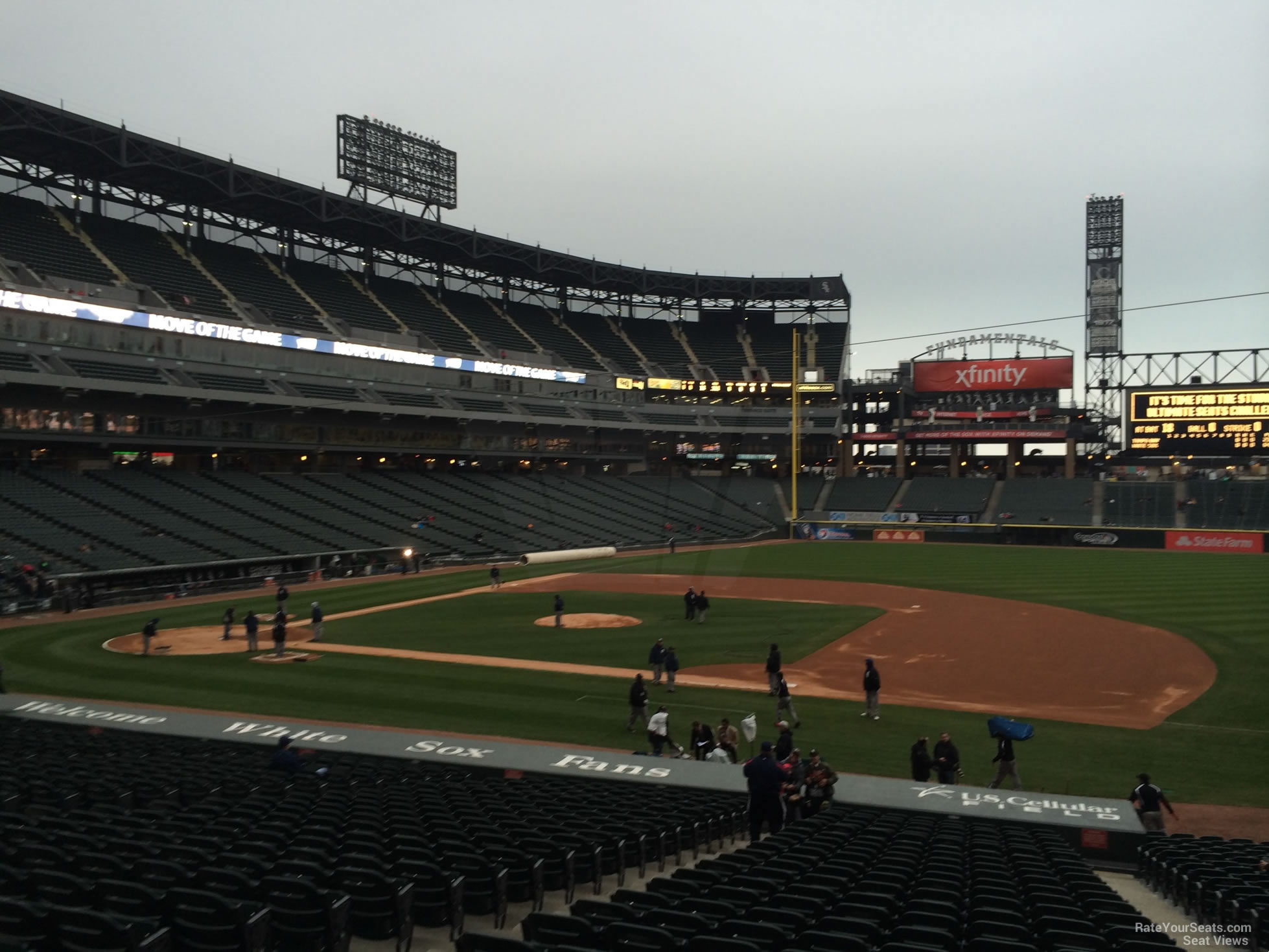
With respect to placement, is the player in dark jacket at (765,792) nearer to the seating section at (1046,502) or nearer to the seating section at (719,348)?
the seating section at (1046,502)

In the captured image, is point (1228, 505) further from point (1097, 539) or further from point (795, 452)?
point (795, 452)

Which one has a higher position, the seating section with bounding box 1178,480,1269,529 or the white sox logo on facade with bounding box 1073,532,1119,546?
the seating section with bounding box 1178,480,1269,529

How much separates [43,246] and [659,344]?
59028 mm

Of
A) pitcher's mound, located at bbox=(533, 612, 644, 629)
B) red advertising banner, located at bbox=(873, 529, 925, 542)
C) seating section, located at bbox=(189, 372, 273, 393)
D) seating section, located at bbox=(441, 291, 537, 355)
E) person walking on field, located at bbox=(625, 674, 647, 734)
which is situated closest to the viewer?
person walking on field, located at bbox=(625, 674, 647, 734)

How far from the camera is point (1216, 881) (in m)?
8.59

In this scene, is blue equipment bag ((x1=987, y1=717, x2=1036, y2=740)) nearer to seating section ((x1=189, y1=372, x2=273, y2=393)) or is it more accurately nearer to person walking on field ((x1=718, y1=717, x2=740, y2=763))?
person walking on field ((x1=718, y1=717, x2=740, y2=763))

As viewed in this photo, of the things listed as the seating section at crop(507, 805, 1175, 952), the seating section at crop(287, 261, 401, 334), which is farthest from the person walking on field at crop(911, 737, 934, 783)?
the seating section at crop(287, 261, 401, 334)

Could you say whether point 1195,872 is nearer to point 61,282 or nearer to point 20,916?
point 20,916

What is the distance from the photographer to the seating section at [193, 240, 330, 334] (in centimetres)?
6122

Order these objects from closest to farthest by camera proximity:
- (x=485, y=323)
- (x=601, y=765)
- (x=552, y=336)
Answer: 1. (x=601, y=765)
2. (x=485, y=323)
3. (x=552, y=336)

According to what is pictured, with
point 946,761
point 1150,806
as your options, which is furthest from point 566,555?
point 1150,806

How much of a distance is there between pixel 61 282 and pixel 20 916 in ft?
178

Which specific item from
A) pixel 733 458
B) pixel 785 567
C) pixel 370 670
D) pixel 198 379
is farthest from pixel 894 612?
pixel 733 458

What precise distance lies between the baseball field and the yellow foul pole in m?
24.9
